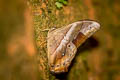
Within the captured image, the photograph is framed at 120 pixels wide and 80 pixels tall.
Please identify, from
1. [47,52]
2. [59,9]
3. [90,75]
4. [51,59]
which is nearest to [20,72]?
[51,59]

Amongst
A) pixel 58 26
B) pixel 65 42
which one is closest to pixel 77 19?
pixel 58 26

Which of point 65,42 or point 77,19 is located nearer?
point 65,42

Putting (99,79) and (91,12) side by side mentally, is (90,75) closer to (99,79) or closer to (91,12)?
(99,79)

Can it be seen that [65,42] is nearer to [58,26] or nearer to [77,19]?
[58,26]

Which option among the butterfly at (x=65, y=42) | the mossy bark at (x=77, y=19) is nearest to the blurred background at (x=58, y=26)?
the mossy bark at (x=77, y=19)

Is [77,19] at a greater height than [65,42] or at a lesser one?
greater

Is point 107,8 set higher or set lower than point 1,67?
lower
